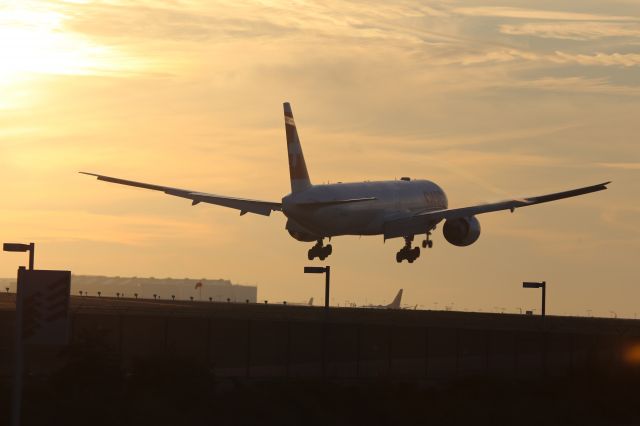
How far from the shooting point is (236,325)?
5703 cm

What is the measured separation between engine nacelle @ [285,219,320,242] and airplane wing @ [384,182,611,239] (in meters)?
5.12

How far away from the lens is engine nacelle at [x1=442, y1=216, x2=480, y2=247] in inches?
3516

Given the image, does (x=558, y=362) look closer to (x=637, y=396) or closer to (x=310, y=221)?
(x=637, y=396)

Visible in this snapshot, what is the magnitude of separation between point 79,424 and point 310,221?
45123mm

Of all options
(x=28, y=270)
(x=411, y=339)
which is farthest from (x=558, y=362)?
(x=28, y=270)

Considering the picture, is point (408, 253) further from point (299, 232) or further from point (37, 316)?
point (37, 316)

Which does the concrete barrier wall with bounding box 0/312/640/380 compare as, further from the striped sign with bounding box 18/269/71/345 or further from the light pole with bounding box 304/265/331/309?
the striped sign with bounding box 18/269/71/345

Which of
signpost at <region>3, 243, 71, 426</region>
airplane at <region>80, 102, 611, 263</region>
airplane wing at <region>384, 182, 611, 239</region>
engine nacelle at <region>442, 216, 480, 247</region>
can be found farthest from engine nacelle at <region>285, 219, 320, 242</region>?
signpost at <region>3, 243, 71, 426</region>

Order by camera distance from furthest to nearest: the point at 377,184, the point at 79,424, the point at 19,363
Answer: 1. the point at 377,184
2. the point at 79,424
3. the point at 19,363

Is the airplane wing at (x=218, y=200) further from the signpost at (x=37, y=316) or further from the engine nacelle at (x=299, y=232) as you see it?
the signpost at (x=37, y=316)


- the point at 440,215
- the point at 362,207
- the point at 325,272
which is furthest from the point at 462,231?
the point at 325,272

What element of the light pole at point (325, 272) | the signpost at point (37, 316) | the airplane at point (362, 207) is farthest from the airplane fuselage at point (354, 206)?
the signpost at point (37, 316)

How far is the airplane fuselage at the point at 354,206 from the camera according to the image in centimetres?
7988

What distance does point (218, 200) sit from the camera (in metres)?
90.8
